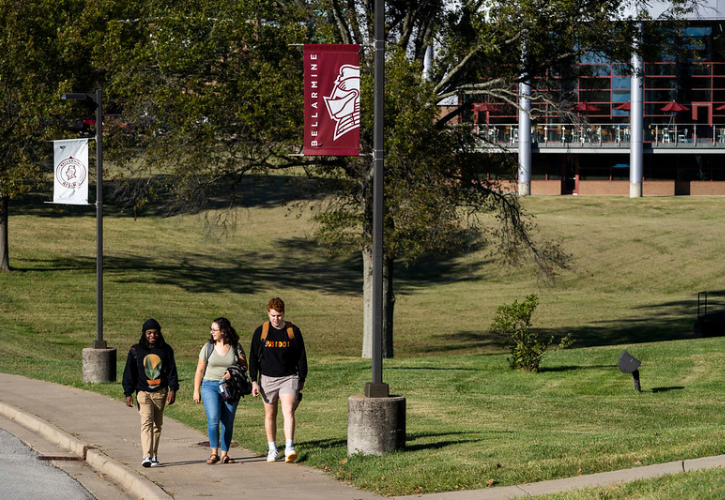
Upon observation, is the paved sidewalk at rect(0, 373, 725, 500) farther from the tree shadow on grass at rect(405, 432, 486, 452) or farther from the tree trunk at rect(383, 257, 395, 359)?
the tree trunk at rect(383, 257, 395, 359)

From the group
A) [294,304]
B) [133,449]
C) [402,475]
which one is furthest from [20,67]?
[402,475]

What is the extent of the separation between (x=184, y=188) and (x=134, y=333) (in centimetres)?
836

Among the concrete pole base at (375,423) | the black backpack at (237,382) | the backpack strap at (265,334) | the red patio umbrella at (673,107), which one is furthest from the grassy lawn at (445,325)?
the red patio umbrella at (673,107)

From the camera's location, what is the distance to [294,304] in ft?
132

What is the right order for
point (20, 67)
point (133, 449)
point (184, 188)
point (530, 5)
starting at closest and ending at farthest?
point (133, 449) → point (530, 5) → point (184, 188) → point (20, 67)

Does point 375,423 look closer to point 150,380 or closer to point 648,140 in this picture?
point 150,380

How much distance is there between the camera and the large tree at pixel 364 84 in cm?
2288

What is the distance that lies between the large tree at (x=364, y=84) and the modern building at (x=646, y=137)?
3869cm

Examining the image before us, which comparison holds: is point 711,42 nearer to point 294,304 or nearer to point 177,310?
point 294,304

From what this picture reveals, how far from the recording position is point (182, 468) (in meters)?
10.8

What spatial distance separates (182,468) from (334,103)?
4.52 m

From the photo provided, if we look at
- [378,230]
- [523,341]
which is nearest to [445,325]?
[523,341]

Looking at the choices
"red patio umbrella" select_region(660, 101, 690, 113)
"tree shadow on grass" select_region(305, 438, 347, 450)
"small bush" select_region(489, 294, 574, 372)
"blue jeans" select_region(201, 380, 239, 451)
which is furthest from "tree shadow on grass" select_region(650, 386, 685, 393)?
"red patio umbrella" select_region(660, 101, 690, 113)

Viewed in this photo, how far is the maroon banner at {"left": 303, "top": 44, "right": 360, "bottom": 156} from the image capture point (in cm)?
1119
